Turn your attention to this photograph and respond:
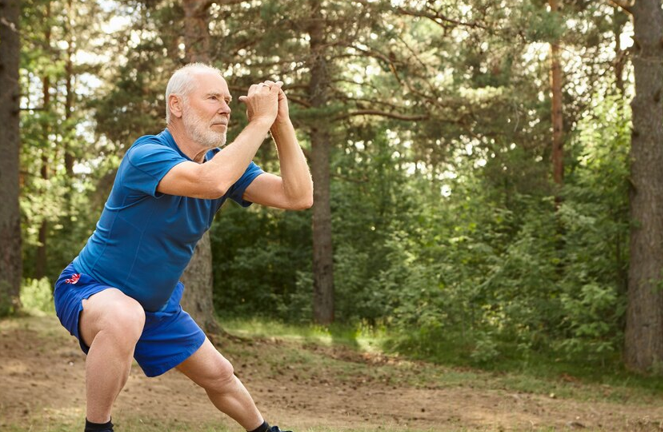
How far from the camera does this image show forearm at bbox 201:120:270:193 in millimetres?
3090

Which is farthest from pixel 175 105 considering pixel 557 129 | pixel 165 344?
pixel 557 129

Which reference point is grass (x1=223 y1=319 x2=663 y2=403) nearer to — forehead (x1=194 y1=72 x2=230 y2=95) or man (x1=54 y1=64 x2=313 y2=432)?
man (x1=54 y1=64 x2=313 y2=432)

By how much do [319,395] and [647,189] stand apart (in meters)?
6.01

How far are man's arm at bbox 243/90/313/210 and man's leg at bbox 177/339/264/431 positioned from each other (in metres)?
0.79

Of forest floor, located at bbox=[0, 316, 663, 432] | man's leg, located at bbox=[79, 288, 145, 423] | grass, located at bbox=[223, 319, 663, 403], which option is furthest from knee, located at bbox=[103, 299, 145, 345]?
grass, located at bbox=[223, 319, 663, 403]

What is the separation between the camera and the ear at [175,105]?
3.46 metres

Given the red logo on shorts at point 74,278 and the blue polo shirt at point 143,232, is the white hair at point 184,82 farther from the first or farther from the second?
the red logo on shorts at point 74,278

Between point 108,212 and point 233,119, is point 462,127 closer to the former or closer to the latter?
point 233,119

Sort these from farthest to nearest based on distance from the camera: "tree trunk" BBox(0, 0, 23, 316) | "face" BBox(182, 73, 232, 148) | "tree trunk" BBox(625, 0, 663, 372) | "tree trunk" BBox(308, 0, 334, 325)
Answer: "tree trunk" BBox(308, 0, 334, 325), "tree trunk" BBox(0, 0, 23, 316), "tree trunk" BBox(625, 0, 663, 372), "face" BBox(182, 73, 232, 148)

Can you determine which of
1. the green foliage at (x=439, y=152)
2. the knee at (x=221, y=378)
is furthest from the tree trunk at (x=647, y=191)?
the knee at (x=221, y=378)

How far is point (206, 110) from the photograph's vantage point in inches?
134

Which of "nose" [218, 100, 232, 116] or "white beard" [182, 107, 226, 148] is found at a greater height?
"nose" [218, 100, 232, 116]

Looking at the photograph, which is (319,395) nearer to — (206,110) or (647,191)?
(647,191)

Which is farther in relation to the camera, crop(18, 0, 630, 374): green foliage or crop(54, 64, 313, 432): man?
crop(18, 0, 630, 374): green foliage
